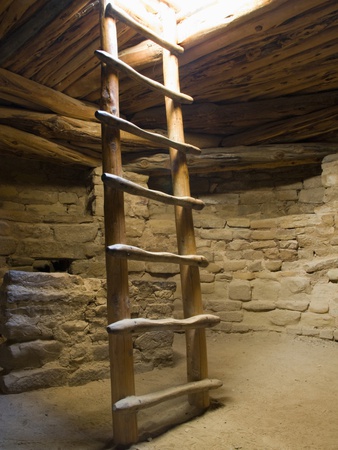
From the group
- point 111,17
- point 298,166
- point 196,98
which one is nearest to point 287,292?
point 298,166

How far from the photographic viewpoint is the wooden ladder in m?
1.88

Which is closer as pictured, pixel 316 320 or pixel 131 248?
pixel 131 248

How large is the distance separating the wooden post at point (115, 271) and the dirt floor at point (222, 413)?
0.42ft

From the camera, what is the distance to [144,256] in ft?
6.68

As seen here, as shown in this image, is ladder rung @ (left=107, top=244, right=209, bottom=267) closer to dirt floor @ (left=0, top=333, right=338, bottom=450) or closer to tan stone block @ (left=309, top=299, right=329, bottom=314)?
dirt floor @ (left=0, top=333, right=338, bottom=450)

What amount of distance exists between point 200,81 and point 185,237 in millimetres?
1573

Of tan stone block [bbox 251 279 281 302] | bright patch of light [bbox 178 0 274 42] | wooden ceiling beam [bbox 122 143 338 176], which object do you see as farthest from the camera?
tan stone block [bbox 251 279 281 302]

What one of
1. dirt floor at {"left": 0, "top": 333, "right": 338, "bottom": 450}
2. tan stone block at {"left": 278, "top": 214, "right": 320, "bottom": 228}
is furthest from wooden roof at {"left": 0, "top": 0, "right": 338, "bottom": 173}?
dirt floor at {"left": 0, "top": 333, "right": 338, "bottom": 450}

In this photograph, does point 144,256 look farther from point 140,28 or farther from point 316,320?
point 316,320

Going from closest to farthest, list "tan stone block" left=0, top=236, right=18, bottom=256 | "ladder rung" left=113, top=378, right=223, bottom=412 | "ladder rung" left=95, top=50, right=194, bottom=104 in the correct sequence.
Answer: "ladder rung" left=113, top=378, right=223, bottom=412 < "ladder rung" left=95, top=50, right=194, bottom=104 < "tan stone block" left=0, top=236, right=18, bottom=256

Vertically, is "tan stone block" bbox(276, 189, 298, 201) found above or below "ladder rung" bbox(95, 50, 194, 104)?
below

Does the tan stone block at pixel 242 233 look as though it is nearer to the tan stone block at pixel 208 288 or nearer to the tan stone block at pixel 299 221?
the tan stone block at pixel 299 221

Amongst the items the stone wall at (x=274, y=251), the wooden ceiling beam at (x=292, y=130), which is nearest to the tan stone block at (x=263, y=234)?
the stone wall at (x=274, y=251)

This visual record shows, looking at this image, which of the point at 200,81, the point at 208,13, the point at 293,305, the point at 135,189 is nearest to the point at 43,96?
the point at 200,81
